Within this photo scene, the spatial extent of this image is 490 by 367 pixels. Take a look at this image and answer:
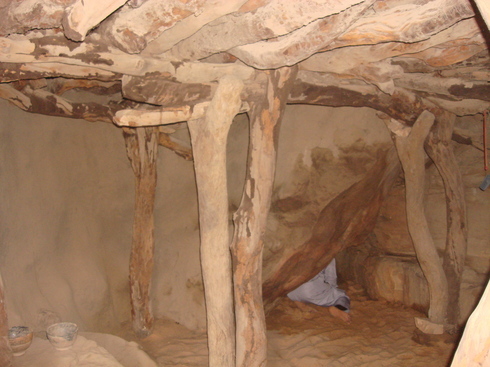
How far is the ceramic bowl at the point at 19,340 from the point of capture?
322 cm

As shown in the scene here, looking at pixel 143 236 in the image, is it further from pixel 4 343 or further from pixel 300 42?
pixel 300 42

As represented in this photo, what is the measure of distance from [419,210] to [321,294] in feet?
6.82

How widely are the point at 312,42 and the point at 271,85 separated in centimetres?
110

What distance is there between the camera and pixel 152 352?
462 cm

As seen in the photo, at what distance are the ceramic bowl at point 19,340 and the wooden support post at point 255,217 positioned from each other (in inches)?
63.1

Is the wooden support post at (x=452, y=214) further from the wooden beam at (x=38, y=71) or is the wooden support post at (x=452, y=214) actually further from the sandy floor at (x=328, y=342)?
the wooden beam at (x=38, y=71)

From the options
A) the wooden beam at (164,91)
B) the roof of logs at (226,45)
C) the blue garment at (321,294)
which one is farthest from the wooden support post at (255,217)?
the blue garment at (321,294)

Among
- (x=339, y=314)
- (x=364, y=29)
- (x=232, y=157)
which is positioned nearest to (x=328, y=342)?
(x=339, y=314)

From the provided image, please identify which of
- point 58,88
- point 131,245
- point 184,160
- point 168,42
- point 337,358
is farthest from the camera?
point 184,160

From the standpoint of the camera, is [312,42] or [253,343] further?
[253,343]

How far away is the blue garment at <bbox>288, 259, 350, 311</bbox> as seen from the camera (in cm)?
630

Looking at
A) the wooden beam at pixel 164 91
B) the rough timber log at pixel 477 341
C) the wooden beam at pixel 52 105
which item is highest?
the wooden beam at pixel 164 91

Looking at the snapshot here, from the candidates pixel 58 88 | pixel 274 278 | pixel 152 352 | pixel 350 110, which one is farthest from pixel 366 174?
pixel 58 88

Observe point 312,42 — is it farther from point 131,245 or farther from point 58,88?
point 131,245
